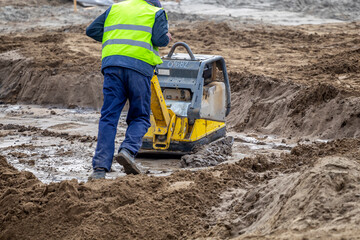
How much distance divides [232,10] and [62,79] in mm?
9749

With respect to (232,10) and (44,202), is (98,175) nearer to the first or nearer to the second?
(44,202)

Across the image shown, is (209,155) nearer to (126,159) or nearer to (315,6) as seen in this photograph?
(126,159)

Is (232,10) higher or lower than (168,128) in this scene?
lower

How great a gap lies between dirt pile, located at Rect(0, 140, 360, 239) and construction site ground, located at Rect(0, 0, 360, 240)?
0.01 meters

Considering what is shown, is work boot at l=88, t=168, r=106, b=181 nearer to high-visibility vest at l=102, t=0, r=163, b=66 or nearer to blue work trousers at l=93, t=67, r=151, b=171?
blue work trousers at l=93, t=67, r=151, b=171

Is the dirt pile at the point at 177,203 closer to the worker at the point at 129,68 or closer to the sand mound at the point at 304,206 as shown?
the sand mound at the point at 304,206

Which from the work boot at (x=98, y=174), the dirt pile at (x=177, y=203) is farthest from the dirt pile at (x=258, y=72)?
the work boot at (x=98, y=174)

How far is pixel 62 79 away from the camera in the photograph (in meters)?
13.4

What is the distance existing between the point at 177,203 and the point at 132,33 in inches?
82.1

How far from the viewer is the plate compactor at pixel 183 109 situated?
7.48 metres

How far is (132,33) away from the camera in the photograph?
6.18 metres

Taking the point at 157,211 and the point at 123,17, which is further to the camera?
the point at 123,17

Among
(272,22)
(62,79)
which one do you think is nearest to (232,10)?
(272,22)

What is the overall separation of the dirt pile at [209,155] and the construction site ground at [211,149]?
2.3 inches
